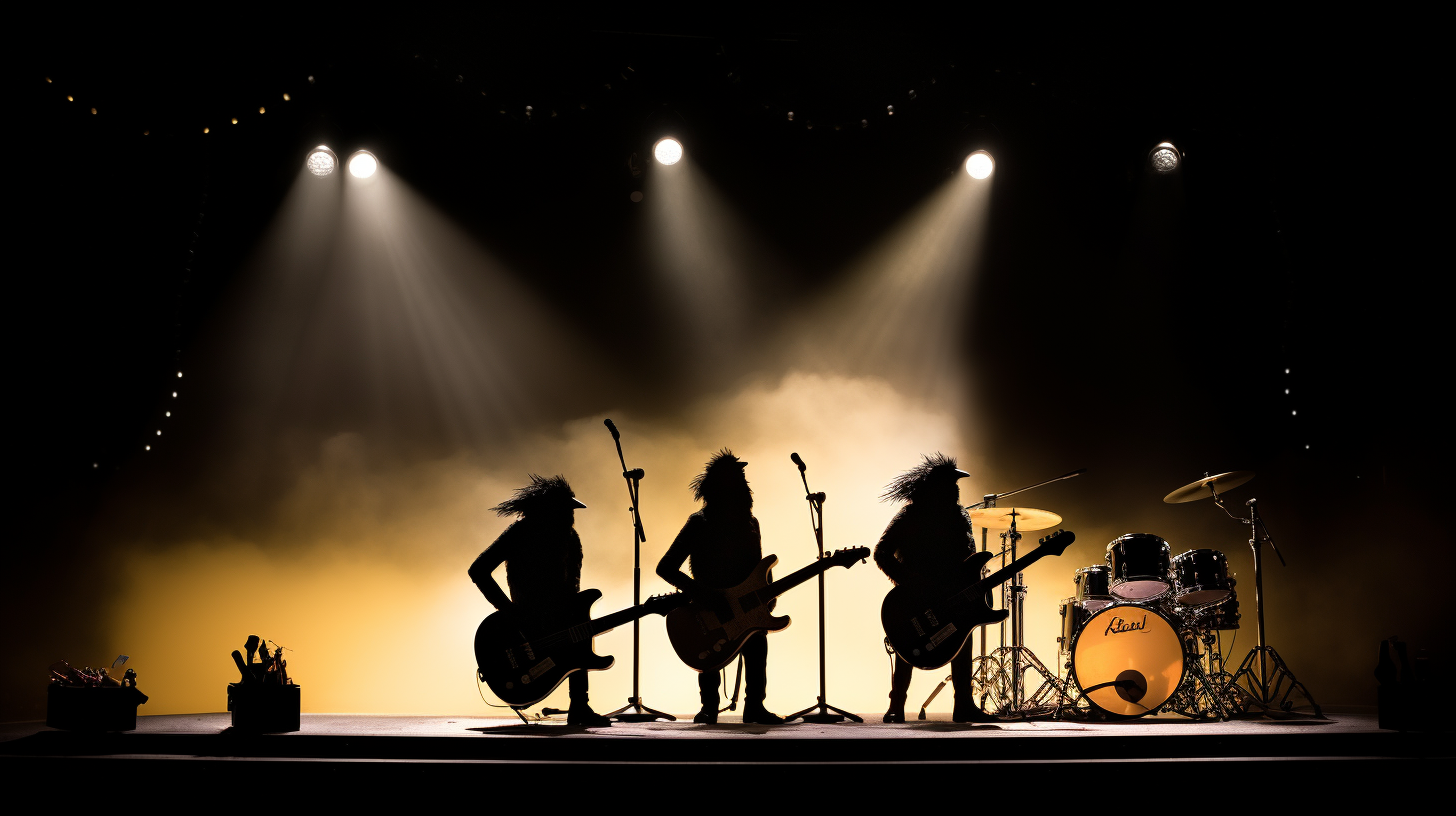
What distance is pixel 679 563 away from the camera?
5812mm

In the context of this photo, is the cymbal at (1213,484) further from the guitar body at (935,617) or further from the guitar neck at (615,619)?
the guitar neck at (615,619)

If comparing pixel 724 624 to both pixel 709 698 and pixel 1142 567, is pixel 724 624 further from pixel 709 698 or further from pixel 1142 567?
pixel 1142 567

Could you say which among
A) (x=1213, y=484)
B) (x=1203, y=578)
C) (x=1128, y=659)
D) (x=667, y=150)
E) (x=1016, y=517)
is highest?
(x=667, y=150)

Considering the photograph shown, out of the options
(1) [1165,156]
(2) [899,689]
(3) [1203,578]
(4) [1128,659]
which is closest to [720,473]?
(2) [899,689]

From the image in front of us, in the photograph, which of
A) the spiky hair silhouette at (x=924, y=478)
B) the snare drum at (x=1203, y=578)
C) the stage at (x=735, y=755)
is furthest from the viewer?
the snare drum at (x=1203, y=578)

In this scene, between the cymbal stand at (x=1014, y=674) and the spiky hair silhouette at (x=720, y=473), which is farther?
the cymbal stand at (x=1014, y=674)

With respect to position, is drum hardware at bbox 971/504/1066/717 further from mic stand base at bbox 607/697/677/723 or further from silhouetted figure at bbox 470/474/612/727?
silhouetted figure at bbox 470/474/612/727

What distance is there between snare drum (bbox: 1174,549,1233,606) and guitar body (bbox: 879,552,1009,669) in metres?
1.49

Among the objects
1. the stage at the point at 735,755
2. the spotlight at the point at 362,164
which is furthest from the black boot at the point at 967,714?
the spotlight at the point at 362,164

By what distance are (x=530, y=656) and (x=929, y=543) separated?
2.31 m

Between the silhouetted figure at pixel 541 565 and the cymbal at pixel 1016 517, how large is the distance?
8.57 ft

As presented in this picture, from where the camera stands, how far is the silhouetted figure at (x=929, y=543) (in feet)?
18.6

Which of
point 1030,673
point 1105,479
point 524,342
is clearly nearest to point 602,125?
point 524,342

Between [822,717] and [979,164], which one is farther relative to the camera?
[979,164]
